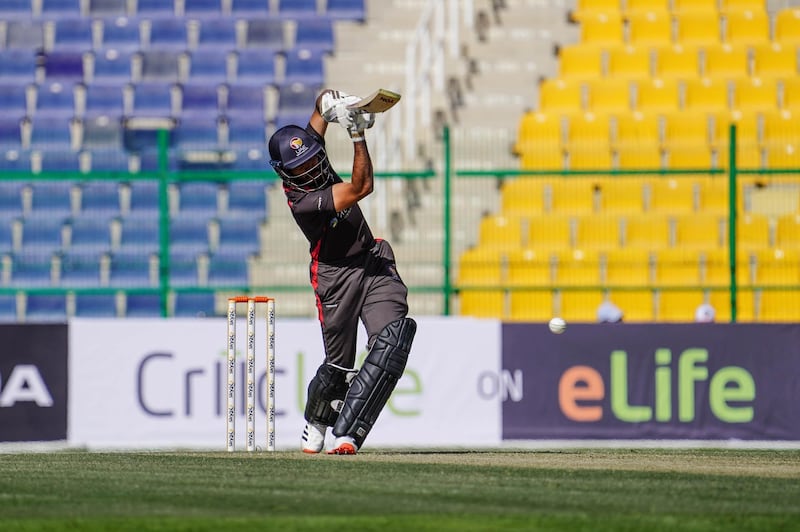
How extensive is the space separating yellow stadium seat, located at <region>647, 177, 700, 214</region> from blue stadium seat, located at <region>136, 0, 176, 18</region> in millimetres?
8679

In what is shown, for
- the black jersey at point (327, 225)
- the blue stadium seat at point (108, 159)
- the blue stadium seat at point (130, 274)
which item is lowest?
the blue stadium seat at point (130, 274)

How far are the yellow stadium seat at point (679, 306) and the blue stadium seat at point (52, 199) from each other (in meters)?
6.74

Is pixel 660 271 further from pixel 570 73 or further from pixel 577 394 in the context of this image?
pixel 570 73

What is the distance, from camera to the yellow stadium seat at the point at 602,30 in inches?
851

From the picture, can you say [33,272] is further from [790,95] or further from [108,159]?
[790,95]

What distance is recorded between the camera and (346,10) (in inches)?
912

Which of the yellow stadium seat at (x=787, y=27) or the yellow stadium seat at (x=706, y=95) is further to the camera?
the yellow stadium seat at (x=787, y=27)

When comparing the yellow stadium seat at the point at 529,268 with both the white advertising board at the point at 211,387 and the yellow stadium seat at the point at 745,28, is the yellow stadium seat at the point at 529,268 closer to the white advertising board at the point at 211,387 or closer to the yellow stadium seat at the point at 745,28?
the white advertising board at the point at 211,387

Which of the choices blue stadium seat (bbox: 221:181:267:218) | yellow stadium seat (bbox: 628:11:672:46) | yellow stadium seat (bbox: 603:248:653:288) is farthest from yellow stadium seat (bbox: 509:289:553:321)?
yellow stadium seat (bbox: 628:11:672:46)

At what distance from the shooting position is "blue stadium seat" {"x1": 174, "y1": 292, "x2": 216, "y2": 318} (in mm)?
16156

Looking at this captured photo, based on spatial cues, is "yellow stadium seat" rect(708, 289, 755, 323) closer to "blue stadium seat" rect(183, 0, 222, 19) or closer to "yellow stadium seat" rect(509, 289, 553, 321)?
"yellow stadium seat" rect(509, 289, 553, 321)

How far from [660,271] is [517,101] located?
471 cm

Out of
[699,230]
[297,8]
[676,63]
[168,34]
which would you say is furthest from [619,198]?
[168,34]

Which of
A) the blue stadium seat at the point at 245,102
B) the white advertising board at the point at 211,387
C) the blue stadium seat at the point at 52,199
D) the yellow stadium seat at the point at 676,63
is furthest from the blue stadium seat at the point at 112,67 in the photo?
the white advertising board at the point at 211,387
